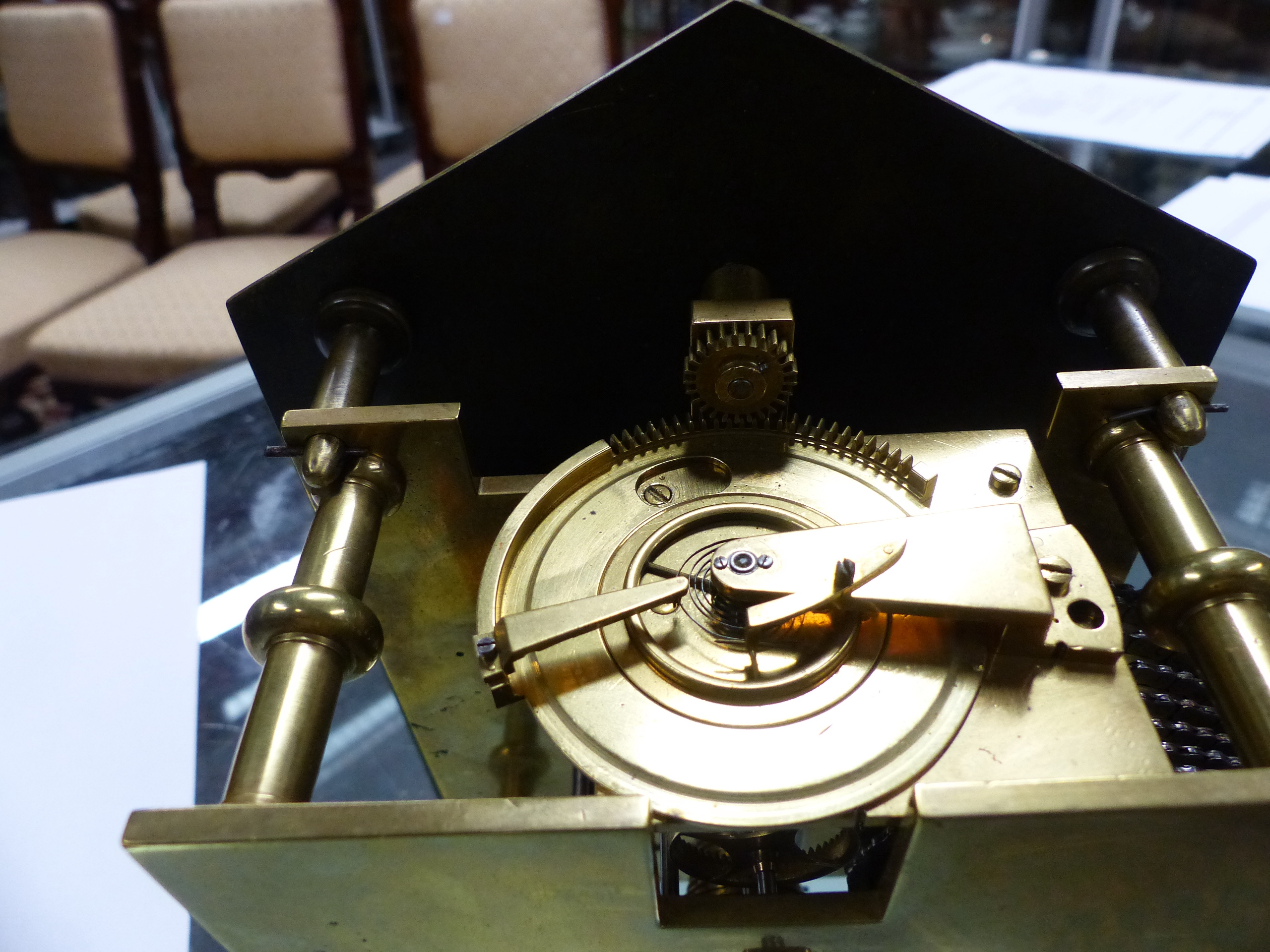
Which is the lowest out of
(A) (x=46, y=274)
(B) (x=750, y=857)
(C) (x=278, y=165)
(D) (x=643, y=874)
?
(A) (x=46, y=274)

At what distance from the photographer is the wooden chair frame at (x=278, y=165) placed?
183 centimetres

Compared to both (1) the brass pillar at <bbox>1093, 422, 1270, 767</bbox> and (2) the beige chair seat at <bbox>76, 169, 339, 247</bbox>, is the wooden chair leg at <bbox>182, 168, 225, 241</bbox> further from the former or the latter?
(1) the brass pillar at <bbox>1093, 422, 1270, 767</bbox>

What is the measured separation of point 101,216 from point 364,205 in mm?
639

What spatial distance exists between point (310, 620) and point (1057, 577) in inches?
15.1

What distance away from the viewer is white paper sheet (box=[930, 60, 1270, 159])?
4.80 ft

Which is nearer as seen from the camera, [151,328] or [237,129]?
[151,328]

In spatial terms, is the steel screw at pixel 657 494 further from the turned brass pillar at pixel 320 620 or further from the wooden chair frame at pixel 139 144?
the wooden chair frame at pixel 139 144

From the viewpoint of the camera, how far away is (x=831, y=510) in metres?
0.55

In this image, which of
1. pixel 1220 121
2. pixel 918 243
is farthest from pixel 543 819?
pixel 1220 121

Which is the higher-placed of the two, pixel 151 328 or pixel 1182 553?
pixel 1182 553

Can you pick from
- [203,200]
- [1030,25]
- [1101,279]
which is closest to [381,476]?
[1101,279]

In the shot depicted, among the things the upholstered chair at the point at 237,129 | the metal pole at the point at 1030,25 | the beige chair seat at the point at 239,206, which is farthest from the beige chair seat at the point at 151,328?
the metal pole at the point at 1030,25

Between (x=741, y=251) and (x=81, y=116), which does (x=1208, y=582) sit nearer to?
(x=741, y=251)

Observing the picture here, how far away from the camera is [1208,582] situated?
0.48 metres
